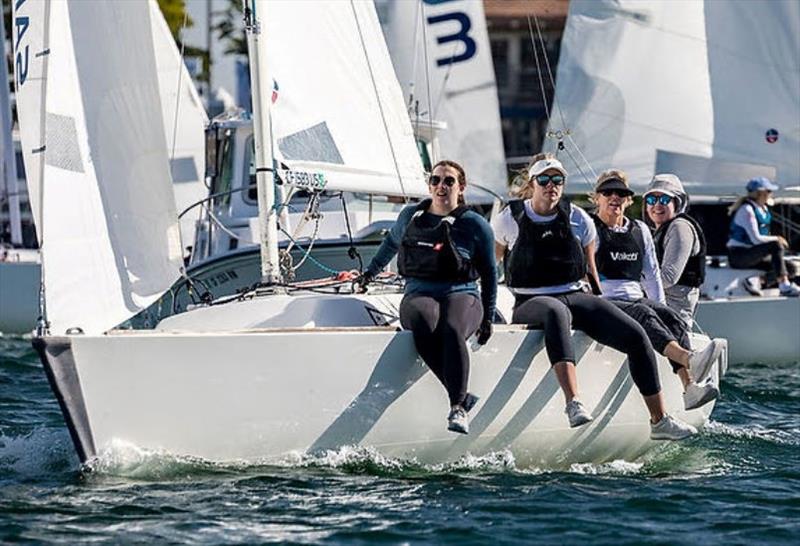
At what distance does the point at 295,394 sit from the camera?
8.27m

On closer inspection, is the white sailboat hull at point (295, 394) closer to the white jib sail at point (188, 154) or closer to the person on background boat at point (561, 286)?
the person on background boat at point (561, 286)

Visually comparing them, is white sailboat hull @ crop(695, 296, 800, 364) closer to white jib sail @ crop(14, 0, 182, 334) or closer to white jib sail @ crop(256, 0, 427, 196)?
white jib sail @ crop(256, 0, 427, 196)

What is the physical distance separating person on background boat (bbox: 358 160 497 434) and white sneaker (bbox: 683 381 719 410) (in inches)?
49.3

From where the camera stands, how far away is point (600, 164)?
17.5 meters

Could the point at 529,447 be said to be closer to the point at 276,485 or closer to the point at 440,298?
the point at 440,298

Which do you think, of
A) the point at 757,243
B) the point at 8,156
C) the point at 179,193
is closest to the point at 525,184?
the point at 757,243

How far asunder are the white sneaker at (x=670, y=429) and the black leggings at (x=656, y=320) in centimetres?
44

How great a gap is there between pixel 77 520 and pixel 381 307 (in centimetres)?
228

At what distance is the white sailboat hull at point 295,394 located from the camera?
802cm

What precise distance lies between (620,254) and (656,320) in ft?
1.26

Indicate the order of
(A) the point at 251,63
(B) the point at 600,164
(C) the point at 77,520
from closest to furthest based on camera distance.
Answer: (C) the point at 77,520, (A) the point at 251,63, (B) the point at 600,164

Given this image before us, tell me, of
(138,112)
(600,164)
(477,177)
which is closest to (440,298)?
(138,112)

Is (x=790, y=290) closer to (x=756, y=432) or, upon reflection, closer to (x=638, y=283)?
(x=756, y=432)

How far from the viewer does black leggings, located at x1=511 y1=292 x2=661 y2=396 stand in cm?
864
